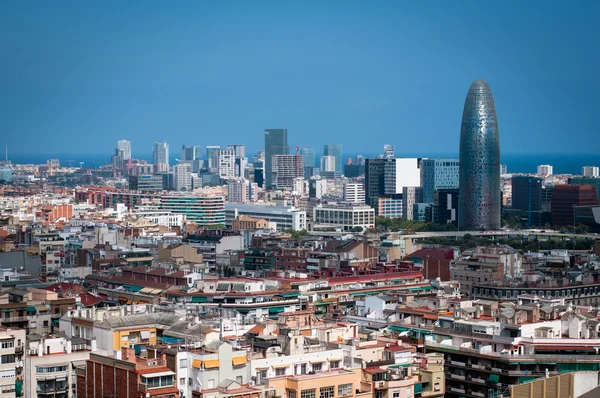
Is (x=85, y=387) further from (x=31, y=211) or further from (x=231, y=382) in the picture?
(x=31, y=211)

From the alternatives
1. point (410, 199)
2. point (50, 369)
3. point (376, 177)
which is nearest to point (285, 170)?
point (376, 177)

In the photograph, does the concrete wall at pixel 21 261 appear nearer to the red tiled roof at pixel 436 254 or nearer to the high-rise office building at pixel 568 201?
the red tiled roof at pixel 436 254

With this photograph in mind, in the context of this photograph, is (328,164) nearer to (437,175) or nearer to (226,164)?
(226,164)

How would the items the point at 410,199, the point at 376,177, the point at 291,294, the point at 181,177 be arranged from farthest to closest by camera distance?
the point at 181,177
the point at 376,177
the point at 410,199
the point at 291,294

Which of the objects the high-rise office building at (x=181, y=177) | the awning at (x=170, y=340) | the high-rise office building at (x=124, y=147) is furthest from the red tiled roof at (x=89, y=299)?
the high-rise office building at (x=124, y=147)

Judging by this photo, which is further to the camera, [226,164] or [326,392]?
[226,164]

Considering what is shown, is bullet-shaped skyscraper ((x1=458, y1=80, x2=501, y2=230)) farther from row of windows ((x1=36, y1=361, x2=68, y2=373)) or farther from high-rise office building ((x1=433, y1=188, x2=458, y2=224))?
row of windows ((x1=36, y1=361, x2=68, y2=373))
